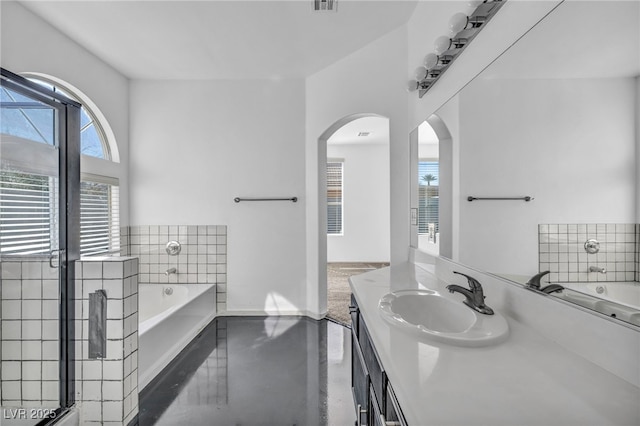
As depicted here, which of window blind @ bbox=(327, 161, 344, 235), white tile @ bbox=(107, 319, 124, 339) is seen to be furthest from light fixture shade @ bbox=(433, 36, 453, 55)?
window blind @ bbox=(327, 161, 344, 235)

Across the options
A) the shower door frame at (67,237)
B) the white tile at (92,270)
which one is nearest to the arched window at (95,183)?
the shower door frame at (67,237)

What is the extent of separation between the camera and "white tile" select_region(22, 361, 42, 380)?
1404 millimetres

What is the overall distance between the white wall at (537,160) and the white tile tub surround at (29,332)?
209cm

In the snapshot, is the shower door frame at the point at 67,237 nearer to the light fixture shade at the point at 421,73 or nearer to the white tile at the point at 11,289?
the white tile at the point at 11,289

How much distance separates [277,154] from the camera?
3346 mm

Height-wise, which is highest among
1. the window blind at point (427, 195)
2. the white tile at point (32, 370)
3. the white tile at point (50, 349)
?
the window blind at point (427, 195)

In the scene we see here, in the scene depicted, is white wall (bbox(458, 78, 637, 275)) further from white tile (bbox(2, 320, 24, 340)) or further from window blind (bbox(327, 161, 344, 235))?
window blind (bbox(327, 161, 344, 235))

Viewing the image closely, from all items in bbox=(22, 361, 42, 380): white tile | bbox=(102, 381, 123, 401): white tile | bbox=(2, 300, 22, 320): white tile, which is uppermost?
bbox=(2, 300, 22, 320): white tile

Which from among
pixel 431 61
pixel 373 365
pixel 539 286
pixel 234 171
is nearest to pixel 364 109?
pixel 431 61

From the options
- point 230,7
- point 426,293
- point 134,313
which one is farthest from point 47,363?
point 230,7

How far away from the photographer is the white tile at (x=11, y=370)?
4.38 feet

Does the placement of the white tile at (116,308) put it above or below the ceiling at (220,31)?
below

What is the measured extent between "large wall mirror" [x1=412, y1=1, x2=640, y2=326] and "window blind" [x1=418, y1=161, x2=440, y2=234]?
19.5 inches

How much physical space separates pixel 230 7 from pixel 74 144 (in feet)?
4.80
